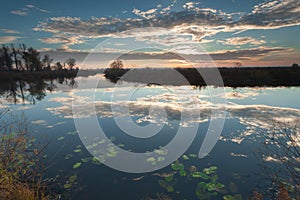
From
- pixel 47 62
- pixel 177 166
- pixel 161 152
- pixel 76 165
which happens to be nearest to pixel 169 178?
pixel 177 166

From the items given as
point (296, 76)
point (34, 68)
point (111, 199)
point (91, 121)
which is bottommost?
point (111, 199)

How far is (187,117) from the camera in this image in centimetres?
977

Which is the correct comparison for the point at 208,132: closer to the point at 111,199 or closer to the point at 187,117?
the point at 187,117

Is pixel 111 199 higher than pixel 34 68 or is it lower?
lower

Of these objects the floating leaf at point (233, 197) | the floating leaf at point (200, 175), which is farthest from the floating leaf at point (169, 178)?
the floating leaf at point (233, 197)

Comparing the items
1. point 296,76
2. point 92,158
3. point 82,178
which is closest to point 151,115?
point 92,158

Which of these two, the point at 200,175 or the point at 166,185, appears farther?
the point at 200,175

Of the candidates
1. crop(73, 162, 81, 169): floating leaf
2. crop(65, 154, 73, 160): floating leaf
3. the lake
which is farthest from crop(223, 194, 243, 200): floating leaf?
crop(65, 154, 73, 160): floating leaf

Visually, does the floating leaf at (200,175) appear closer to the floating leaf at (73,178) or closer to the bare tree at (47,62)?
the floating leaf at (73,178)

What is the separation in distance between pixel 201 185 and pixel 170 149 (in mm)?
2124

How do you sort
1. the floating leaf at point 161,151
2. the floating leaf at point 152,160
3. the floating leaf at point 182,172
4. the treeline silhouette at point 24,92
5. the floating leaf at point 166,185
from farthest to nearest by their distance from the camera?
the treeline silhouette at point 24,92
the floating leaf at point 161,151
the floating leaf at point 152,160
the floating leaf at point 182,172
the floating leaf at point 166,185

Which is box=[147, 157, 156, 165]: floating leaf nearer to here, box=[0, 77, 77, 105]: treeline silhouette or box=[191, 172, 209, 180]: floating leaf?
box=[191, 172, 209, 180]: floating leaf

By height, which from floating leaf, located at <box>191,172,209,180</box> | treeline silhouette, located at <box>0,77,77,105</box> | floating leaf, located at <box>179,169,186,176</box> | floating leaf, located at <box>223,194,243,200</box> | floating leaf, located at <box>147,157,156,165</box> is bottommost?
floating leaf, located at <box>223,194,243,200</box>

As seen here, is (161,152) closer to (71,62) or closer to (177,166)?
(177,166)
